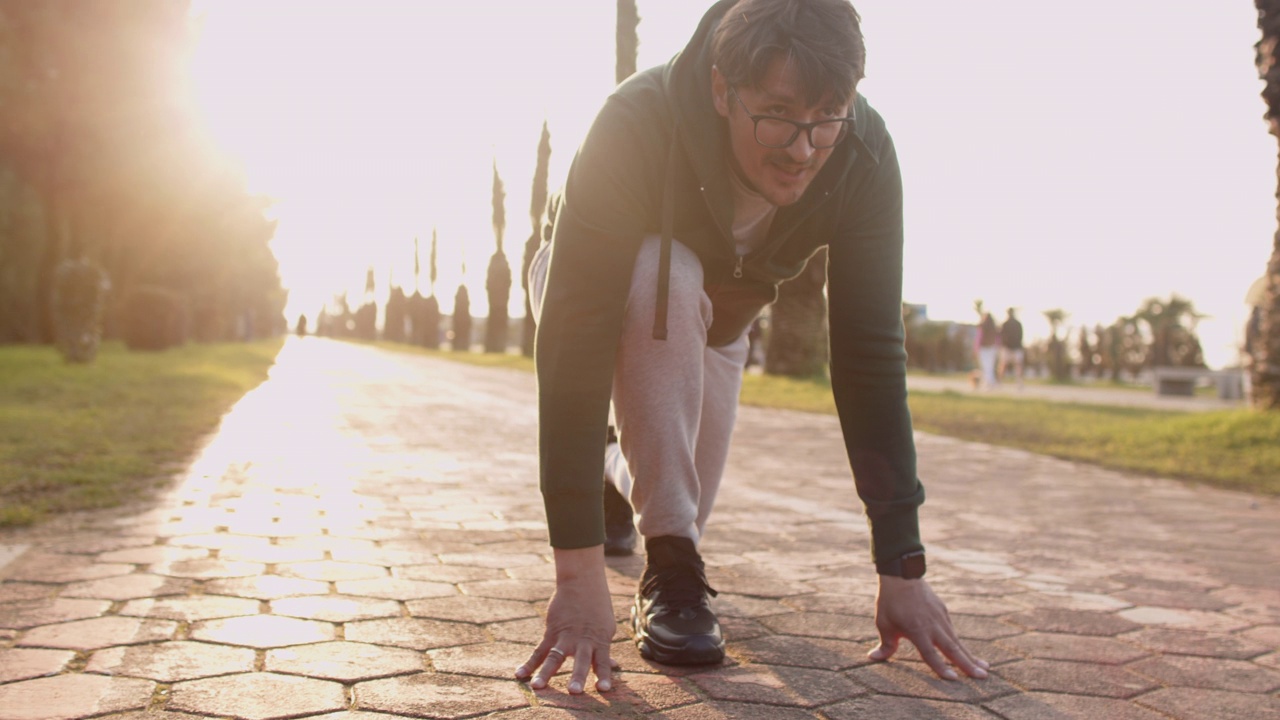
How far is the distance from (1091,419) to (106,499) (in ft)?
32.8

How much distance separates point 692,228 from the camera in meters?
2.36

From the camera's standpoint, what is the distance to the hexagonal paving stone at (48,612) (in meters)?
2.57

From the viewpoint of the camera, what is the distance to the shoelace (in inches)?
93.4

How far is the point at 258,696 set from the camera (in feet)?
6.74

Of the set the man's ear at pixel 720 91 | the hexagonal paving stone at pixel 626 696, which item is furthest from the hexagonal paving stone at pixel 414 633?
the man's ear at pixel 720 91

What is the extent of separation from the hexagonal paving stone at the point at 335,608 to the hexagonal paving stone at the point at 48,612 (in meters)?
0.43

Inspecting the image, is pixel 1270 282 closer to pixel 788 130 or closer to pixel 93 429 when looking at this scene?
pixel 788 130

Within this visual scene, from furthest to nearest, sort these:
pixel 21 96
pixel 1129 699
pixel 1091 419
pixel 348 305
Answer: pixel 348 305
pixel 21 96
pixel 1091 419
pixel 1129 699

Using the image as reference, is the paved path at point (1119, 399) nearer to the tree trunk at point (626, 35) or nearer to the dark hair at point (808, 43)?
the tree trunk at point (626, 35)

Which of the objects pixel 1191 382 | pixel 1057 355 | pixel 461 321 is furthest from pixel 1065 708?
pixel 461 321

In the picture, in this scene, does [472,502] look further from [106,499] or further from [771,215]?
Result: [771,215]

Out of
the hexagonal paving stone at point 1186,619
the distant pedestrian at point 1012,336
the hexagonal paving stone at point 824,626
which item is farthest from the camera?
the distant pedestrian at point 1012,336

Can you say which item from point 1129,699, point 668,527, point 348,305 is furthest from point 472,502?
point 348,305

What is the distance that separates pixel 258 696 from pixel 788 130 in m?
1.46
